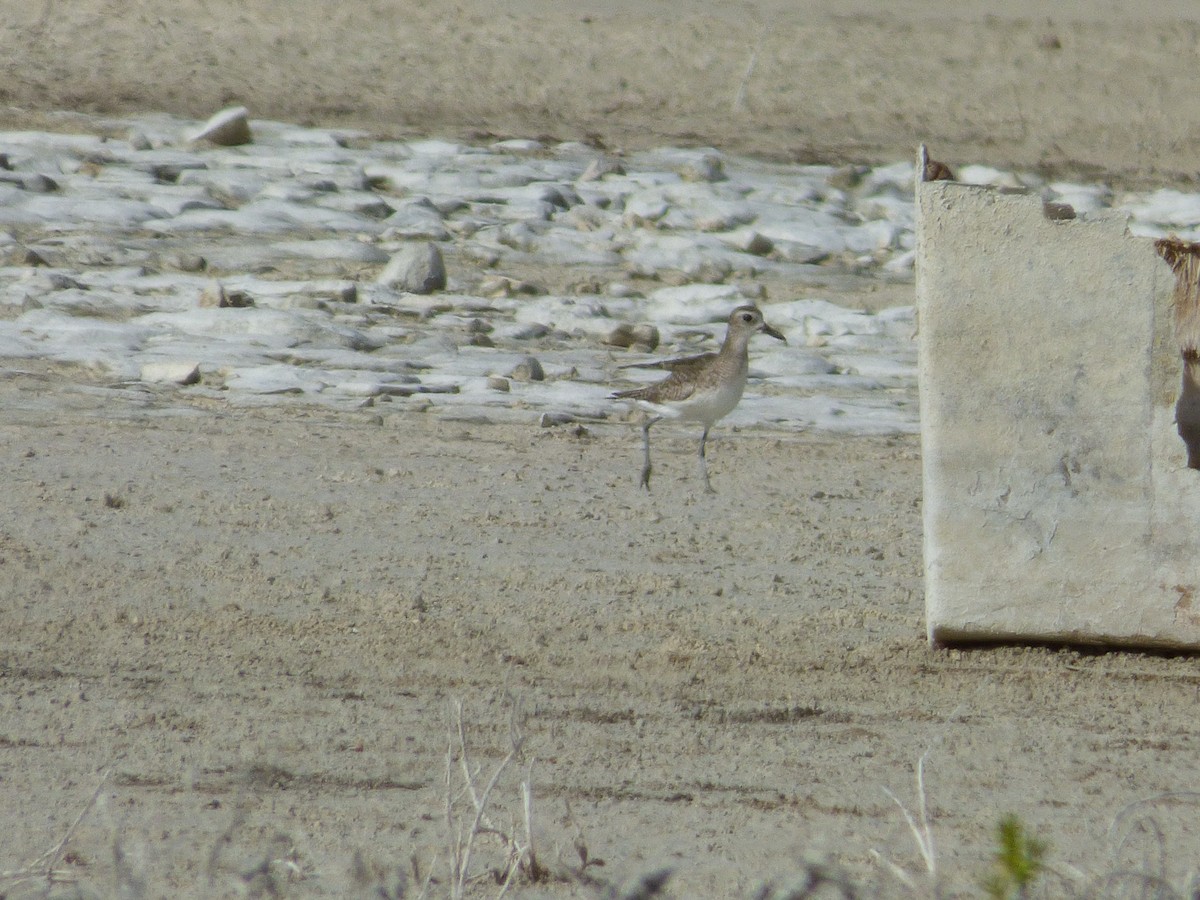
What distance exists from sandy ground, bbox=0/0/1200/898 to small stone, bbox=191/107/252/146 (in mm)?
5371

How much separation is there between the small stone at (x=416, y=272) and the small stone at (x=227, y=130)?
325 cm

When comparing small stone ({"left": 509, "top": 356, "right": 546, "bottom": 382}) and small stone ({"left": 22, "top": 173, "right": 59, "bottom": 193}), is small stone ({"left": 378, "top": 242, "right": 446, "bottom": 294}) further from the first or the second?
small stone ({"left": 22, "top": 173, "right": 59, "bottom": 193})

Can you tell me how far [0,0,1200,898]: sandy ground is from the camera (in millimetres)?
3816

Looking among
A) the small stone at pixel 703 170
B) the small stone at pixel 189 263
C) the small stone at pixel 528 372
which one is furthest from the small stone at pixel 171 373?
the small stone at pixel 703 170

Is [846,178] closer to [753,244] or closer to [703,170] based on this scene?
[703,170]

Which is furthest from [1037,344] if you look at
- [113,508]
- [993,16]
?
[993,16]

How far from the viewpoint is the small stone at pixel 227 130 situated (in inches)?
534

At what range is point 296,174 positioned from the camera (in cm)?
1303

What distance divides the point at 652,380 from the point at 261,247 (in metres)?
3.40

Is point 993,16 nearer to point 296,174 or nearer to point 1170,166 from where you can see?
point 1170,166

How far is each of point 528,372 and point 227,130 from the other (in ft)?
18.0

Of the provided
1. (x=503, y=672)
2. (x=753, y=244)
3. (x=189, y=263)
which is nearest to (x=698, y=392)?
(x=503, y=672)

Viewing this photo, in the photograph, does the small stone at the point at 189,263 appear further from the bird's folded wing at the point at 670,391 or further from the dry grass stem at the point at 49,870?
the dry grass stem at the point at 49,870

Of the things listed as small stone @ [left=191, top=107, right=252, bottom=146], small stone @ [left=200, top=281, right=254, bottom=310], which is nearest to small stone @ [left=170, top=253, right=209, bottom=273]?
small stone @ [left=200, top=281, right=254, bottom=310]
